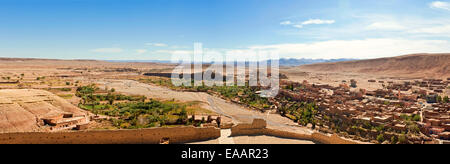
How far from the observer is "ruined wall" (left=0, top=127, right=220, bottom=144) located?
10914mm

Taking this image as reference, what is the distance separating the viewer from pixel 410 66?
268 ft

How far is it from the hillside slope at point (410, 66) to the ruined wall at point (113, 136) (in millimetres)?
72341

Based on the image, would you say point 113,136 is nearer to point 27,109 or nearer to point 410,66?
point 27,109

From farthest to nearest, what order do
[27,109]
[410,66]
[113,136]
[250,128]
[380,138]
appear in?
[410,66] < [27,109] < [380,138] < [250,128] < [113,136]

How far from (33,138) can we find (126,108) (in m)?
11.8

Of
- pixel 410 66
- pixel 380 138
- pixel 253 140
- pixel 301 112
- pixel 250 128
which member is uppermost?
pixel 410 66

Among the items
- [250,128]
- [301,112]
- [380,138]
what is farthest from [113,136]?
[301,112]

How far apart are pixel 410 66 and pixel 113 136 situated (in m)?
95.6

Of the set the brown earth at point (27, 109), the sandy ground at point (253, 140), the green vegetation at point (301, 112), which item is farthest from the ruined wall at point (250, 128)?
the brown earth at point (27, 109)

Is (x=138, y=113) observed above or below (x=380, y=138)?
above

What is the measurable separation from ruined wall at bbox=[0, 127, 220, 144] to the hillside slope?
72341 mm

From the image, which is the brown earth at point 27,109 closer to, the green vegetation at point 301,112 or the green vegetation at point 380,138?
the green vegetation at point 301,112
